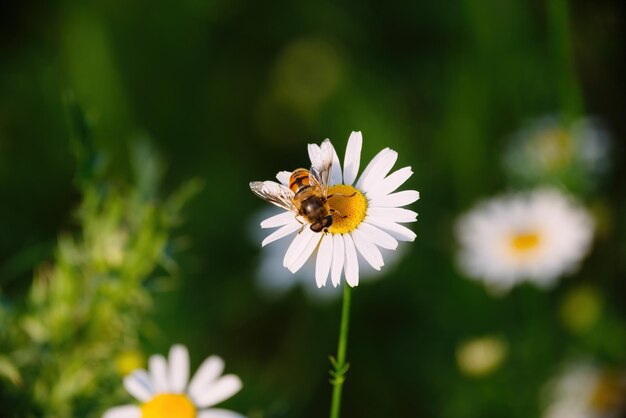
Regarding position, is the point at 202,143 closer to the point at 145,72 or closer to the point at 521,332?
the point at 145,72

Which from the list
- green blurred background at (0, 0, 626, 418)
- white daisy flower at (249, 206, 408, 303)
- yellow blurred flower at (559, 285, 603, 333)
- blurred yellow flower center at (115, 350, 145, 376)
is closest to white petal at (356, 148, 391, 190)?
blurred yellow flower center at (115, 350, 145, 376)

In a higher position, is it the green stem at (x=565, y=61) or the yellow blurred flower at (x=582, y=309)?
the green stem at (x=565, y=61)

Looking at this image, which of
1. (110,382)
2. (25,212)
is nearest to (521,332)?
(110,382)

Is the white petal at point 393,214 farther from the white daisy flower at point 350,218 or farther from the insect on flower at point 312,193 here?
the insect on flower at point 312,193

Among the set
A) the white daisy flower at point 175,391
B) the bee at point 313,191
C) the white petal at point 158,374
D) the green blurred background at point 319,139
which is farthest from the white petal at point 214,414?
the green blurred background at point 319,139

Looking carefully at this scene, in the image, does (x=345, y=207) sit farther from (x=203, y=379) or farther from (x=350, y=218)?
(x=203, y=379)

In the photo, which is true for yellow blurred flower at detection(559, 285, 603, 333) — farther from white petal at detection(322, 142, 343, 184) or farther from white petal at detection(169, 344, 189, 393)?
white petal at detection(169, 344, 189, 393)

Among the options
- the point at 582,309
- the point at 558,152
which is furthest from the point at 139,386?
the point at 558,152
